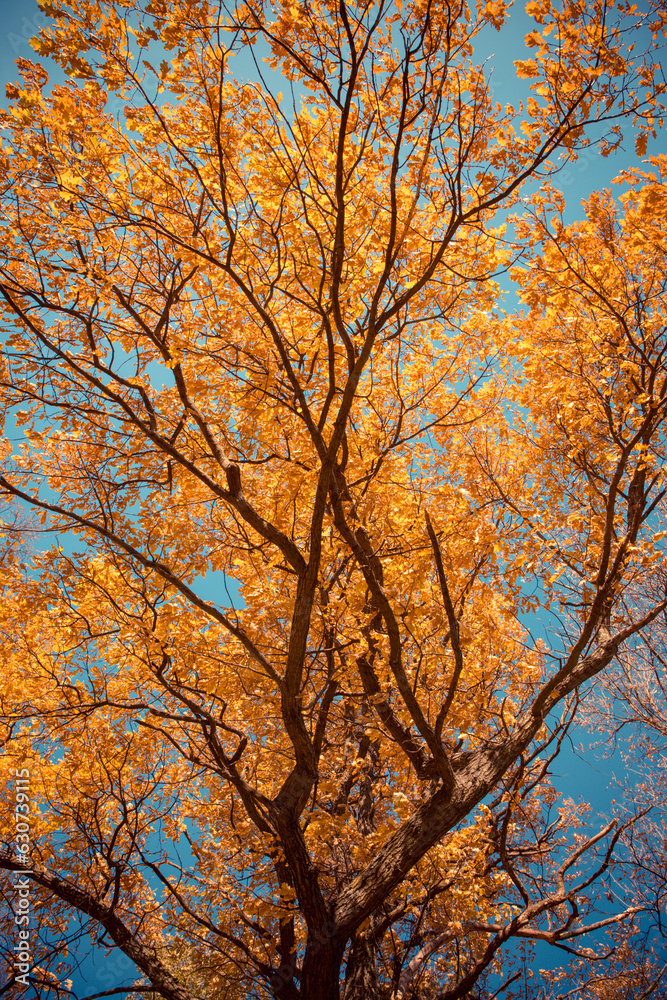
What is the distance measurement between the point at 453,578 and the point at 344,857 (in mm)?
2361

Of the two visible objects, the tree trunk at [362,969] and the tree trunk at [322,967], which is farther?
the tree trunk at [362,969]

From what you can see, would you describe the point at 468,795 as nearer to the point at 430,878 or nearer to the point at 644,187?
the point at 430,878

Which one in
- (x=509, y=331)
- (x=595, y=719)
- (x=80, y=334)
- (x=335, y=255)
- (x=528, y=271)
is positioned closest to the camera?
(x=335, y=255)

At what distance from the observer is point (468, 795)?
10.6 feet

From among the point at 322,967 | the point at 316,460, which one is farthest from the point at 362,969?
the point at 316,460

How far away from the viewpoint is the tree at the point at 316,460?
98.7 inches

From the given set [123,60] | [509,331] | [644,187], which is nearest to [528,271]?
[509,331]

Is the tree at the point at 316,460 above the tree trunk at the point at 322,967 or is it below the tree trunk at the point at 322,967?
above

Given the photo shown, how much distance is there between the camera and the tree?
2.51m

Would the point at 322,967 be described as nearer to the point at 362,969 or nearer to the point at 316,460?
the point at 362,969

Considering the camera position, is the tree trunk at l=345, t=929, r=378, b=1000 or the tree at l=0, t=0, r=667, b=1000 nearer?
the tree at l=0, t=0, r=667, b=1000

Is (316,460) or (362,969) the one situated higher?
(316,460)

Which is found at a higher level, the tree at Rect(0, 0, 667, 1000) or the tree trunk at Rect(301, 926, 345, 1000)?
the tree at Rect(0, 0, 667, 1000)

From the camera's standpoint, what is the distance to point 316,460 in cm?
351
